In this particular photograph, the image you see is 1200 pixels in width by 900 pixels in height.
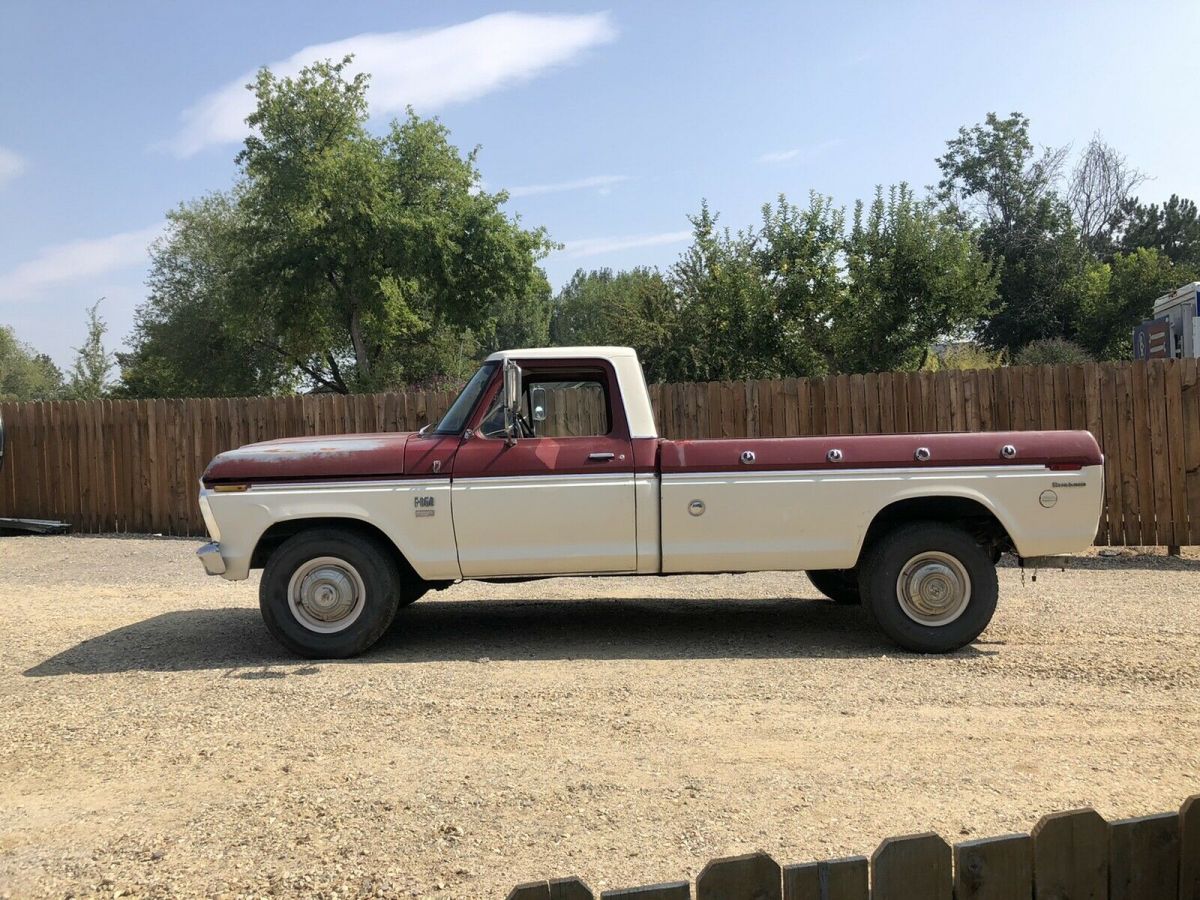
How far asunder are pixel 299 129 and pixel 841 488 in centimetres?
3929

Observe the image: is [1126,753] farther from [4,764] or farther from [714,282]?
[714,282]

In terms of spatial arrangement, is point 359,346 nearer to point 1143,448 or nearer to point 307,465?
point 1143,448

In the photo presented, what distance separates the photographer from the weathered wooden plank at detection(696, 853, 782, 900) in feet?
7.93

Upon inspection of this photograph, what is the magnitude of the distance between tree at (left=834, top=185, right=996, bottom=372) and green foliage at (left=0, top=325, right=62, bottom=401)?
68.3m

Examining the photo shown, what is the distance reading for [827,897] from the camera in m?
2.43

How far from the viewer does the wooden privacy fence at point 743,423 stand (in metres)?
12.1

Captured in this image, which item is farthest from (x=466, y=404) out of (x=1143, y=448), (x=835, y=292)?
(x=835, y=292)

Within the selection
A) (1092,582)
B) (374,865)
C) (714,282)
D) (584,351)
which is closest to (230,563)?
(584,351)

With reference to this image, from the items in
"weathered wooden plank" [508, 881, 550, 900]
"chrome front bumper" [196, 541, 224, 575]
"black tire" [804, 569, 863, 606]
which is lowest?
"black tire" [804, 569, 863, 606]

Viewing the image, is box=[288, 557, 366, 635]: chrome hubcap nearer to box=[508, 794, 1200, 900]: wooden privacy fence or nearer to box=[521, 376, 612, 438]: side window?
box=[521, 376, 612, 438]: side window

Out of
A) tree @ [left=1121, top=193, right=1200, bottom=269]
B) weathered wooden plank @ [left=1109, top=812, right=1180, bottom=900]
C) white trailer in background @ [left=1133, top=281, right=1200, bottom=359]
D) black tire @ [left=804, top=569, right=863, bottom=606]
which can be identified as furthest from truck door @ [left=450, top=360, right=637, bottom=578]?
tree @ [left=1121, top=193, right=1200, bottom=269]

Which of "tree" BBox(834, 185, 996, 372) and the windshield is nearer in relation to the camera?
the windshield

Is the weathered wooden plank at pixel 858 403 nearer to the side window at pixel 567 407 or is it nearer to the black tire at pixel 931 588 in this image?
the black tire at pixel 931 588

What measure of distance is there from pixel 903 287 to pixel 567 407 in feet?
61.4
